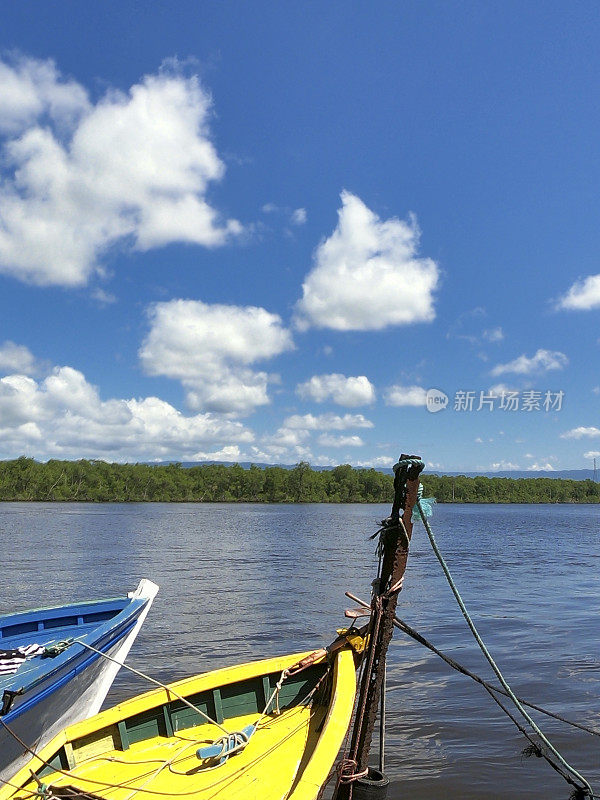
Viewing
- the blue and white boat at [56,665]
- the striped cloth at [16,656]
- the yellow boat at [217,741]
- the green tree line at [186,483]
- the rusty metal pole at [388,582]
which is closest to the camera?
the yellow boat at [217,741]

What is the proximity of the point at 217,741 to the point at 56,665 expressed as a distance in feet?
9.67

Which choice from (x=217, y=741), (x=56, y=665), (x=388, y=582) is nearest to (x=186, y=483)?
(x=56, y=665)

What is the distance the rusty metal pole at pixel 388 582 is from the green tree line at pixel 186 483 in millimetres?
155062

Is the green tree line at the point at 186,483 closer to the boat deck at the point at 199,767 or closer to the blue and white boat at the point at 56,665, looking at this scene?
the blue and white boat at the point at 56,665

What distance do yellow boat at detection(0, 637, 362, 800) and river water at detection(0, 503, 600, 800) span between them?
102 inches

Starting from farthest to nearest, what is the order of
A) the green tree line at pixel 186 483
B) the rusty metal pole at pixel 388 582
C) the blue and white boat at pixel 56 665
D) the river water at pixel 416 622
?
the green tree line at pixel 186 483
the river water at pixel 416 622
the blue and white boat at pixel 56 665
the rusty metal pole at pixel 388 582

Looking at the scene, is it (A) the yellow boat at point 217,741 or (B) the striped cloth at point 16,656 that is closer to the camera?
(A) the yellow boat at point 217,741

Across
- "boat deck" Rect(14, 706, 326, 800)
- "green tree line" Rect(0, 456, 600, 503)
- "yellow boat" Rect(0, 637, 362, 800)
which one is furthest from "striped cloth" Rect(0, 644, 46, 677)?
"green tree line" Rect(0, 456, 600, 503)

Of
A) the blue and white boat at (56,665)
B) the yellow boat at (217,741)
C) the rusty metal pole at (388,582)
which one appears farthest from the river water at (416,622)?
the rusty metal pole at (388,582)

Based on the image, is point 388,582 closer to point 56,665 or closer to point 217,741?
point 217,741

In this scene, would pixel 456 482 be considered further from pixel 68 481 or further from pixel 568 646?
pixel 568 646

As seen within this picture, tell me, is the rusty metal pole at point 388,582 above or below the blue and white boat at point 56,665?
above

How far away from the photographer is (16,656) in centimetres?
1058

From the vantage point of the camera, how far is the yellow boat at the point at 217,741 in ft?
20.9
